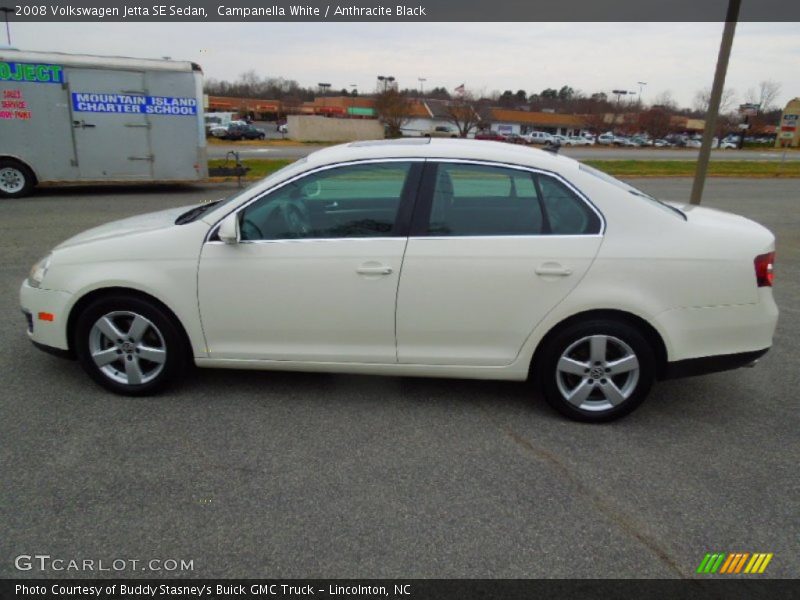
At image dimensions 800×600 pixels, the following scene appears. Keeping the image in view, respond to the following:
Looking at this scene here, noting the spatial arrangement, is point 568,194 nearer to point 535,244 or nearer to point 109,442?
point 535,244

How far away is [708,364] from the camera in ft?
11.4

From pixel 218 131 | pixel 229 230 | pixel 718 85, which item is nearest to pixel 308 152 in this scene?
pixel 218 131

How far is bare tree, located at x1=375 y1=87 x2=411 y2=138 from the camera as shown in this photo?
52250 millimetres

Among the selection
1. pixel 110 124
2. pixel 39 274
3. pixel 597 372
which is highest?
pixel 110 124

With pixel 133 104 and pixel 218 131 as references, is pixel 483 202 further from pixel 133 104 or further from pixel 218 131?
pixel 218 131

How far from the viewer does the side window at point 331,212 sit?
140 inches

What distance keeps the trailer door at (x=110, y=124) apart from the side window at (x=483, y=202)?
36.5ft

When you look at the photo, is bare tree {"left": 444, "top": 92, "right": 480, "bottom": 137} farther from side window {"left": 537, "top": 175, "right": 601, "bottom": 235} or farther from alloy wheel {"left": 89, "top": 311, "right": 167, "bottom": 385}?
alloy wheel {"left": 89, "top": 311, "right": 167, "bottom": 385}

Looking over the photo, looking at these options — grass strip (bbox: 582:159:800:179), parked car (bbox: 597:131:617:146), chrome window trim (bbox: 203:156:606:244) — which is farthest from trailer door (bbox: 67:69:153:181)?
parked car (bbox: 597:131:617:146)

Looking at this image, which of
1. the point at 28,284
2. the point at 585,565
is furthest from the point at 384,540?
the point at 28,284

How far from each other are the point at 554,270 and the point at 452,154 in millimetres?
971

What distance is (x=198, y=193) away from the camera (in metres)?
13.9

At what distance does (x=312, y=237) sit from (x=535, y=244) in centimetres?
136

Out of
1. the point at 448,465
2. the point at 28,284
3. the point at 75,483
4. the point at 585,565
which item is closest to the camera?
the point at 585,565
